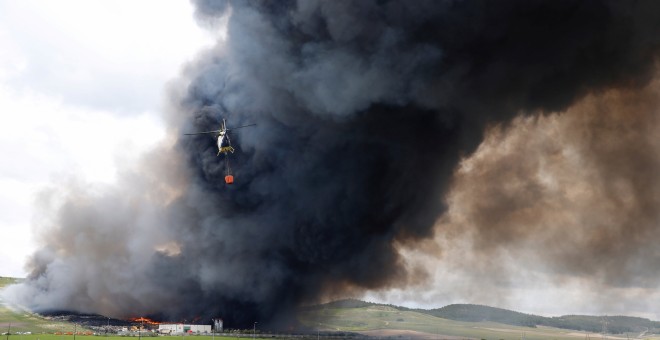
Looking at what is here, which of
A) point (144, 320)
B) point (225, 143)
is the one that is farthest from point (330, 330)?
point (225, 143)

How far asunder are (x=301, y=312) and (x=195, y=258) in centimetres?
2995

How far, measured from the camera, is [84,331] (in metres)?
158

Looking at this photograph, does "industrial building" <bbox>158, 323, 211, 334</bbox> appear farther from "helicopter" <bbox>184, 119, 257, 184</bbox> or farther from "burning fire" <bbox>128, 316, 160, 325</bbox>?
"helicopter" <bbox>184, 119, 257, 184</bbox>

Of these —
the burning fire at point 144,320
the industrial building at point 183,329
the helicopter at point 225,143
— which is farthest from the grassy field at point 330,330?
the helicopter at point 225,143

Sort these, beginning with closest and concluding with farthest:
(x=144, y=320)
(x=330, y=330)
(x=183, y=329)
Answer: (x=183, y=329), (x=144, y=320), (x=330, y=330)

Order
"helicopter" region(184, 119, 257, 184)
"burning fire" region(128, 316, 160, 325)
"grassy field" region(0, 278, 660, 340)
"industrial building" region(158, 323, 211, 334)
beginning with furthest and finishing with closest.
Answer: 1. "burning fire" region(128, 316, 160, 325)
2. "industrial building" region(158, 323, 211, 334)
3. "grassy field" region(0, 278, 660, 340)
4. "helicopter" region(184, 119, 257, 184)

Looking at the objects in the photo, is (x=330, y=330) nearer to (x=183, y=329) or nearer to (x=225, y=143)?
(x=183, y=329)

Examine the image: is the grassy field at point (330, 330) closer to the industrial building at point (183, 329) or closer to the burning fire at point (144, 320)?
the industrial building at point (183, 329)

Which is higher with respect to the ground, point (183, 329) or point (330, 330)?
point (183, 329)

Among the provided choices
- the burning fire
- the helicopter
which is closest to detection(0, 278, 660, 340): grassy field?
the burning fire

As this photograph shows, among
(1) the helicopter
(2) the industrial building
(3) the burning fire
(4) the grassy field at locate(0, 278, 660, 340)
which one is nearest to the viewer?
(1) the helicopter

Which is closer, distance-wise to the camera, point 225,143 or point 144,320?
point 225,143

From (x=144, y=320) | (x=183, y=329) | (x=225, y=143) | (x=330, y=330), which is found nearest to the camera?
(x=225, y=143)

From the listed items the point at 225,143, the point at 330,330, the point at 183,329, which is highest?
the point at 225,143
